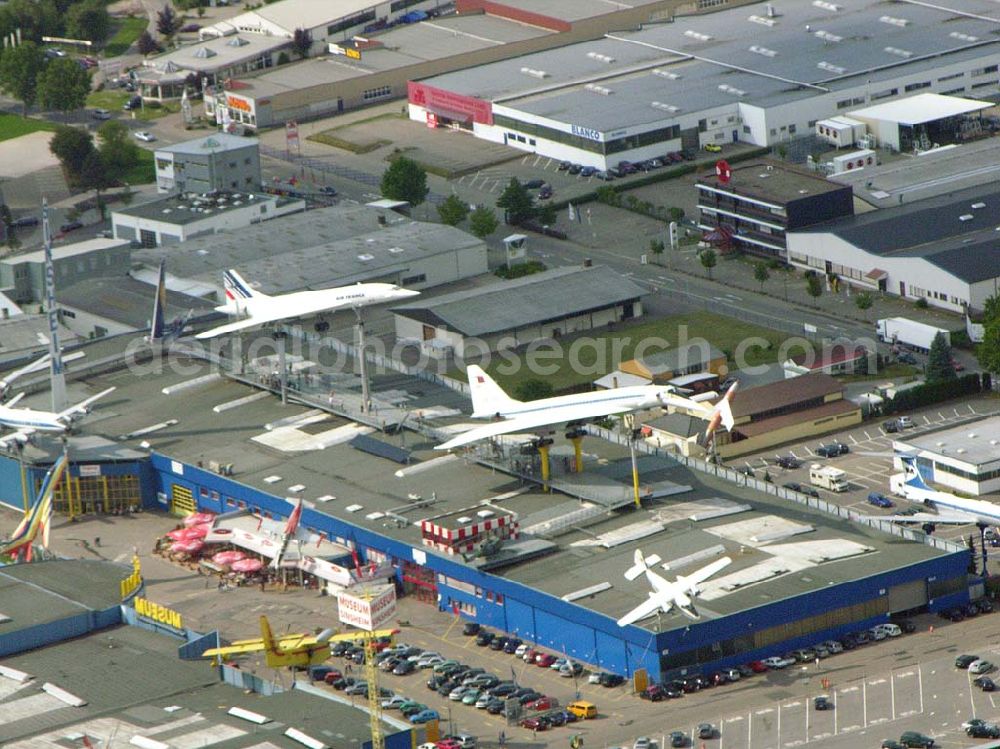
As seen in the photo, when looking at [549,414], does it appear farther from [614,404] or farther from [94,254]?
[94,254]

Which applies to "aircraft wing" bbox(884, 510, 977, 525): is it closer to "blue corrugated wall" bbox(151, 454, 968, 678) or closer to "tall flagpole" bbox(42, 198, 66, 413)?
"blue corrugated wall" bbox(151, 454, 968, 678)

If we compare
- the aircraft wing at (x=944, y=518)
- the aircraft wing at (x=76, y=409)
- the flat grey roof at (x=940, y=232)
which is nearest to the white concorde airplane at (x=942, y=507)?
the aircraft wing at (x=944, y=518)

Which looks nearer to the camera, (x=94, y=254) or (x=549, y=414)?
(x=549, y=414)

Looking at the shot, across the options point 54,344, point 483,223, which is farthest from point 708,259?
point 54,344

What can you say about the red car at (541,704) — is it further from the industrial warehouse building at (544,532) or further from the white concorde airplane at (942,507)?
the white concorde airplane at (942,507)

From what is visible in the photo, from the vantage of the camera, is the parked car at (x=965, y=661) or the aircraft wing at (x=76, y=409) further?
the aircraft wing at (x=76, y=409)

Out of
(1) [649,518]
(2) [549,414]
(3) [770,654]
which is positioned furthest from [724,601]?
(2) [549,414]
